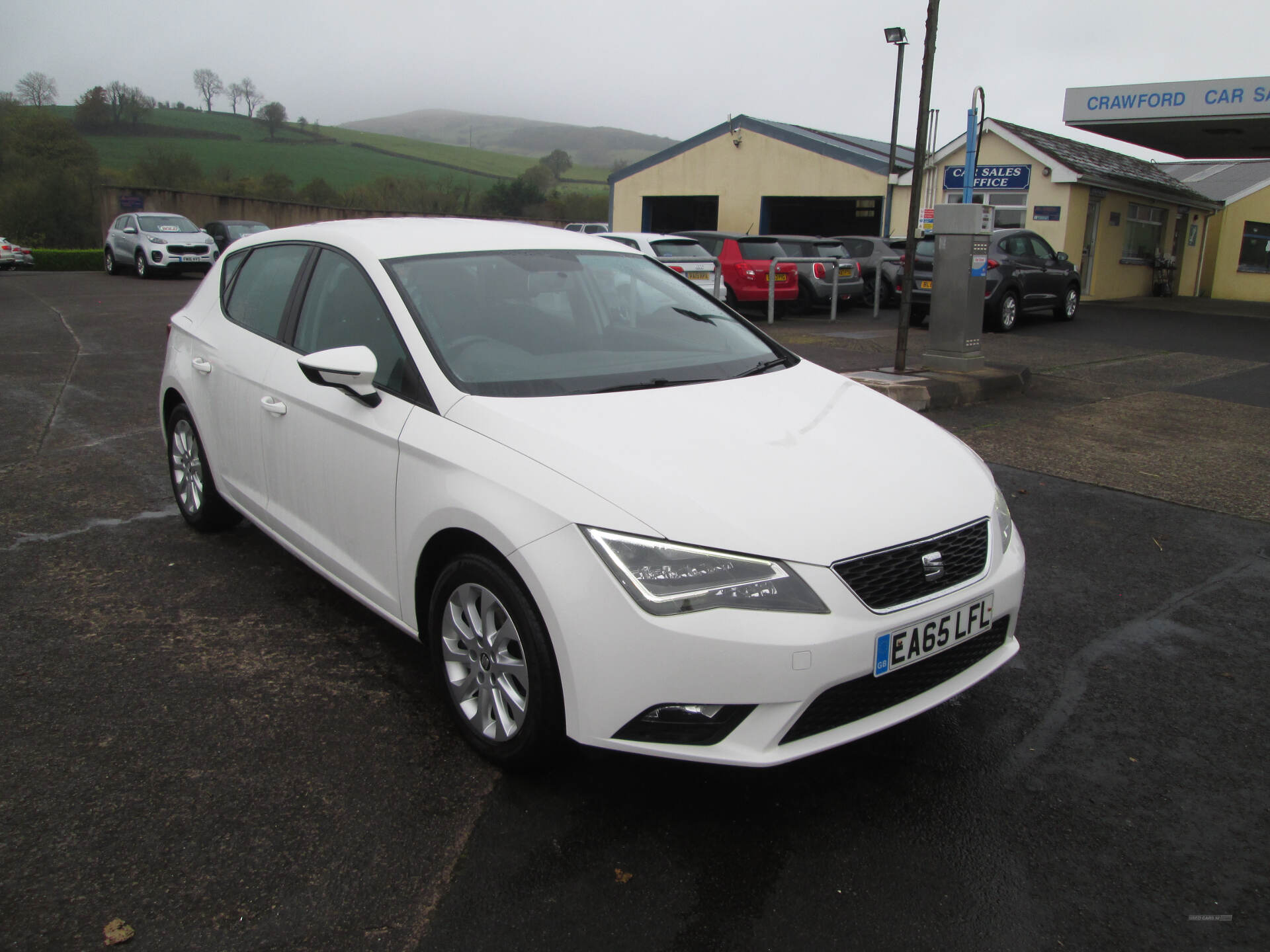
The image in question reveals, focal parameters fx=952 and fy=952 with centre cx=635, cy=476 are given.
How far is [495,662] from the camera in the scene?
107 inches

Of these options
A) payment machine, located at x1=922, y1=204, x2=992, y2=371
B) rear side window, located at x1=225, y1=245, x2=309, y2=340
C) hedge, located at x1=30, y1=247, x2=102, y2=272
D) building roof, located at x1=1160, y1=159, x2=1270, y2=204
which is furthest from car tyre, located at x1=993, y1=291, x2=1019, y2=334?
hedge, located at x1=30, y1=247, x2=102, y2=272

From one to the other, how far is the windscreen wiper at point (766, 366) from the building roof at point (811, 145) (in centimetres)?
2316

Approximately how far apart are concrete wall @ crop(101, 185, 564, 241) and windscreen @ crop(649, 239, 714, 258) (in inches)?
763

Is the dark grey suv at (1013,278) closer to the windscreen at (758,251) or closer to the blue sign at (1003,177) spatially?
the windscreen at (758,251)

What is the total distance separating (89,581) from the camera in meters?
4.20

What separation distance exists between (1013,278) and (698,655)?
14.9 metres

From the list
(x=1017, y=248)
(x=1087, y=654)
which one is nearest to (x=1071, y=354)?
(x=1017, y=248)

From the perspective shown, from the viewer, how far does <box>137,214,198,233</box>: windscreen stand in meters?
24.1

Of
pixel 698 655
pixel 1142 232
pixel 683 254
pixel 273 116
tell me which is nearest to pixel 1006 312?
pixel 683 254

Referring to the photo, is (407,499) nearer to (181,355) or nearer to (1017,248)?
(181,355)

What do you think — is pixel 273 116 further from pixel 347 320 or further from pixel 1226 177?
pixel 347 320

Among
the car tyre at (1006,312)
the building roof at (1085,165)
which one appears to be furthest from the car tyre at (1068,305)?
the building roof at (1085,165)

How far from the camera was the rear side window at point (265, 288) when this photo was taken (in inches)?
156

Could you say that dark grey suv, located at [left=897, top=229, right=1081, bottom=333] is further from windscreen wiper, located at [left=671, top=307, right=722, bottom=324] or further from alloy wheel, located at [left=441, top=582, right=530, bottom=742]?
alloy wheel, located at [left=441, top=582, right=530, bottom=742]
